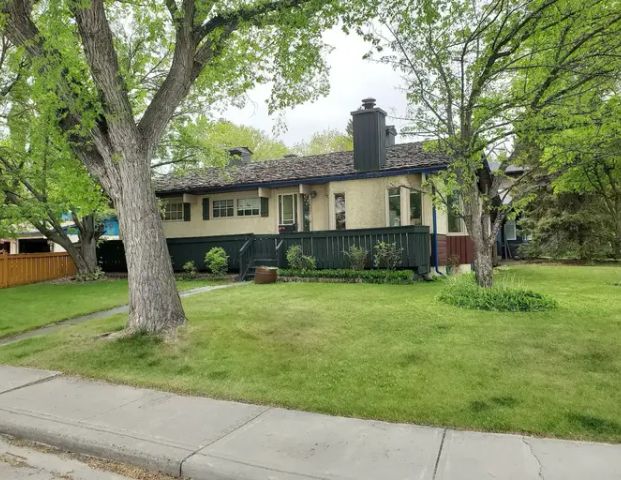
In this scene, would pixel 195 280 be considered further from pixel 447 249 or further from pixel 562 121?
pixel 562 121

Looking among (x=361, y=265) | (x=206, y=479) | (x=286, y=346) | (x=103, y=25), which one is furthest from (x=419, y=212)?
(x=206, y=479)

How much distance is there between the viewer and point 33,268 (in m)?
17.7

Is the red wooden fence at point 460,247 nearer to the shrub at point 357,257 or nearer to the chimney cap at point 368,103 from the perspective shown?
the shrub at point 357,257

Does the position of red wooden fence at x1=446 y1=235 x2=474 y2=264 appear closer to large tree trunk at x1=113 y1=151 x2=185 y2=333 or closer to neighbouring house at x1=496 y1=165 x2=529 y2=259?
large tree trunk at x1=113 y1=151 x2=185 y2=333

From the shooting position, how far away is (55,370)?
6.02 meters

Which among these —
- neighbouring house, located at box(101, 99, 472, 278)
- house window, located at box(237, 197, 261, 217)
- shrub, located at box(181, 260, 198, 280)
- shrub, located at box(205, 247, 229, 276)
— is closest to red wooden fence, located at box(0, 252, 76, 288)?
neighbouring house, located at box(101, 99, 472, 278)

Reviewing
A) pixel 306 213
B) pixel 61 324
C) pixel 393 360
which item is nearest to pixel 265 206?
pixel 306 213

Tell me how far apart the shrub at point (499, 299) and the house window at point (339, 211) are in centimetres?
794

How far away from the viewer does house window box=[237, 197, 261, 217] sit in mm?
18717

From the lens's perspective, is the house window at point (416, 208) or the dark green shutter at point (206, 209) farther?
the dark green shutter at point (206, 209)

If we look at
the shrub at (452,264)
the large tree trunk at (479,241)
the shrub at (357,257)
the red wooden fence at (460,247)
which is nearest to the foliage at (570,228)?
the red wooden fence at (460,247)

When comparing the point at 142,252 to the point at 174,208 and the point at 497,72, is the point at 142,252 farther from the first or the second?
the point at 174,208

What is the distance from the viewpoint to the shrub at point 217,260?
628 inches

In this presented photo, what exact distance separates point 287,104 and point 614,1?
6043 millimetres
